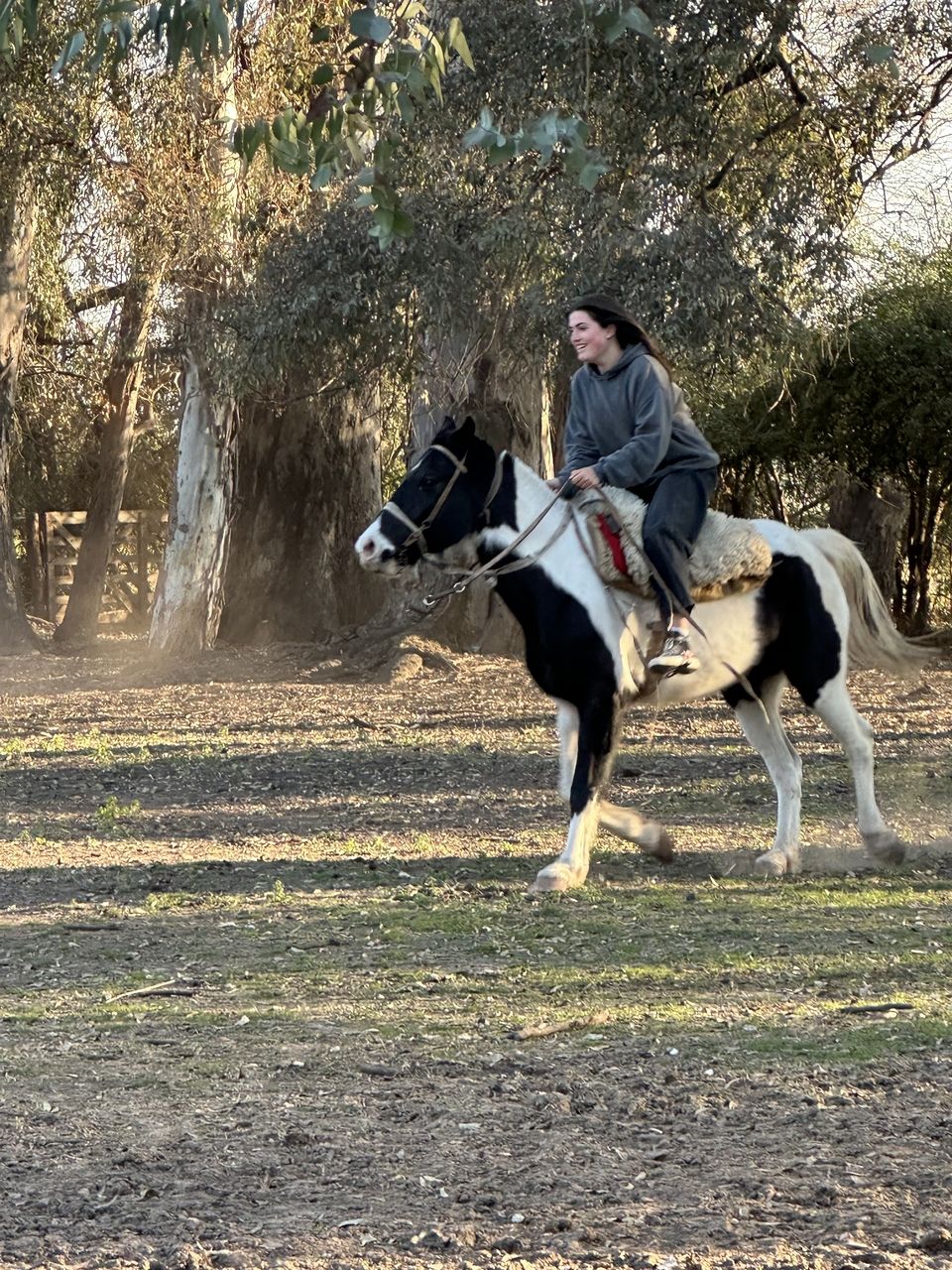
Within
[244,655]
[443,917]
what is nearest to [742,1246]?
[443,917]

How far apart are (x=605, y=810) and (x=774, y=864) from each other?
3.22 ft

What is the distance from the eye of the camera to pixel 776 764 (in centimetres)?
874

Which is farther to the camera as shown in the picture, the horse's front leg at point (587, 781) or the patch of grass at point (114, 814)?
the patch of grass at point (114, 814)

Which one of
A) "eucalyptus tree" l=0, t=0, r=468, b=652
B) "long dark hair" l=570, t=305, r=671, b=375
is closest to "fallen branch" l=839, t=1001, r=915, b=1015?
"long dark hair" l=570, t=305, r=671, b=375

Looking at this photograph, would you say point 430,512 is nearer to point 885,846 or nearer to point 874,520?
point 885,846

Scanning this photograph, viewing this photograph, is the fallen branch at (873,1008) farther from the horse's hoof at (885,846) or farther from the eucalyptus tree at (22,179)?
the eucalyptus tree at (22,179)

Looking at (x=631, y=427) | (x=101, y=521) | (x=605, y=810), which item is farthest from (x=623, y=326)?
(x=101, y=521)

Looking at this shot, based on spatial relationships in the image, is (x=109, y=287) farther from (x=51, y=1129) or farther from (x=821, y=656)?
(x=51, y=1129)

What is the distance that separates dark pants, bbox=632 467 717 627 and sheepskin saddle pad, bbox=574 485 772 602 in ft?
0.20

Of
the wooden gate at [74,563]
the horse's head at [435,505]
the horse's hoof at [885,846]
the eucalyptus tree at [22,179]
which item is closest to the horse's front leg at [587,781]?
the horse's head at [435,505]

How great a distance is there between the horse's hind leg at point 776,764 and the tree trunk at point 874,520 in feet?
43.3

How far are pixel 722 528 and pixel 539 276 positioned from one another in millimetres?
7228

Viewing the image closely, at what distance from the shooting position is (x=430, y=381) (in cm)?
1786

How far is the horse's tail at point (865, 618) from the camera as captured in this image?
8961mm
